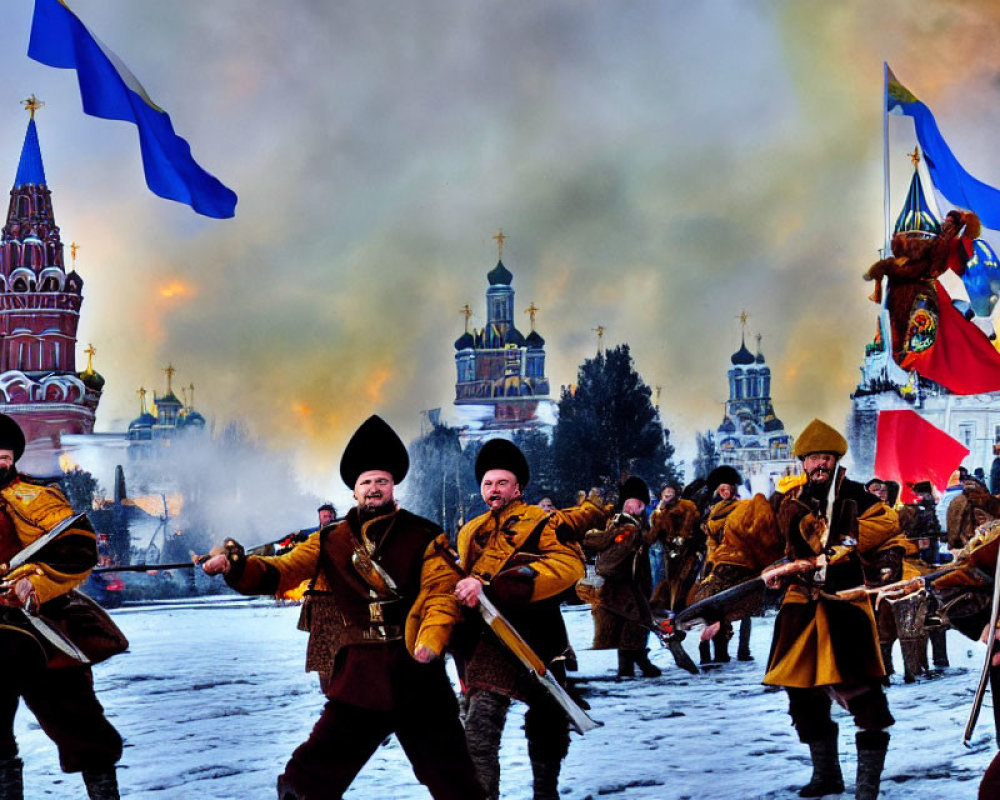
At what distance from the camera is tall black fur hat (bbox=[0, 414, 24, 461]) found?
598 centimetres

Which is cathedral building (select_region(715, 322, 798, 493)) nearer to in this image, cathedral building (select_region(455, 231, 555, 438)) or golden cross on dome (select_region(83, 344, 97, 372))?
cathedral building (select_region(455, 231, 555, 438))

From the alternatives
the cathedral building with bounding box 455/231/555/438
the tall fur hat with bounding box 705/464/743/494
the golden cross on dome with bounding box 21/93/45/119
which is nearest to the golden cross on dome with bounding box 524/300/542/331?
the cathedral building with bounding box 455/231/555/438

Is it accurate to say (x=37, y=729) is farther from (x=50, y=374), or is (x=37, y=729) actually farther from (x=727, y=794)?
(x=50, y=374)

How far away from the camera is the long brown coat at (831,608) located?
6.32 meters

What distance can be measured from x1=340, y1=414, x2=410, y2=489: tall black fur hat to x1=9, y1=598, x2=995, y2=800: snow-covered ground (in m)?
2.03

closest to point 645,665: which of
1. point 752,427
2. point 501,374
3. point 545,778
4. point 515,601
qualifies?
point 545,778

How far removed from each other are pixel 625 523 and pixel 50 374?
25728 millimetres

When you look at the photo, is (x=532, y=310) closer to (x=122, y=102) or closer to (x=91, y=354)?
(x=91, y=354)

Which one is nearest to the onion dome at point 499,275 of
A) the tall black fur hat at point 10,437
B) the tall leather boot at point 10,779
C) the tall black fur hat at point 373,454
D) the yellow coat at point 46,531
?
the tall black fur hat at point 10,437

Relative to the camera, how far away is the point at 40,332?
114 ft

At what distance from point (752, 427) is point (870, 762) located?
35.5 meters

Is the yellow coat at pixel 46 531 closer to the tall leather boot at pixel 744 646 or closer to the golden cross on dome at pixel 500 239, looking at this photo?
the tall leather boot at pixel 744 646

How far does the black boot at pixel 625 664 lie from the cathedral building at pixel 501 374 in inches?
1084

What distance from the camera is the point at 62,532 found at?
225 inches
